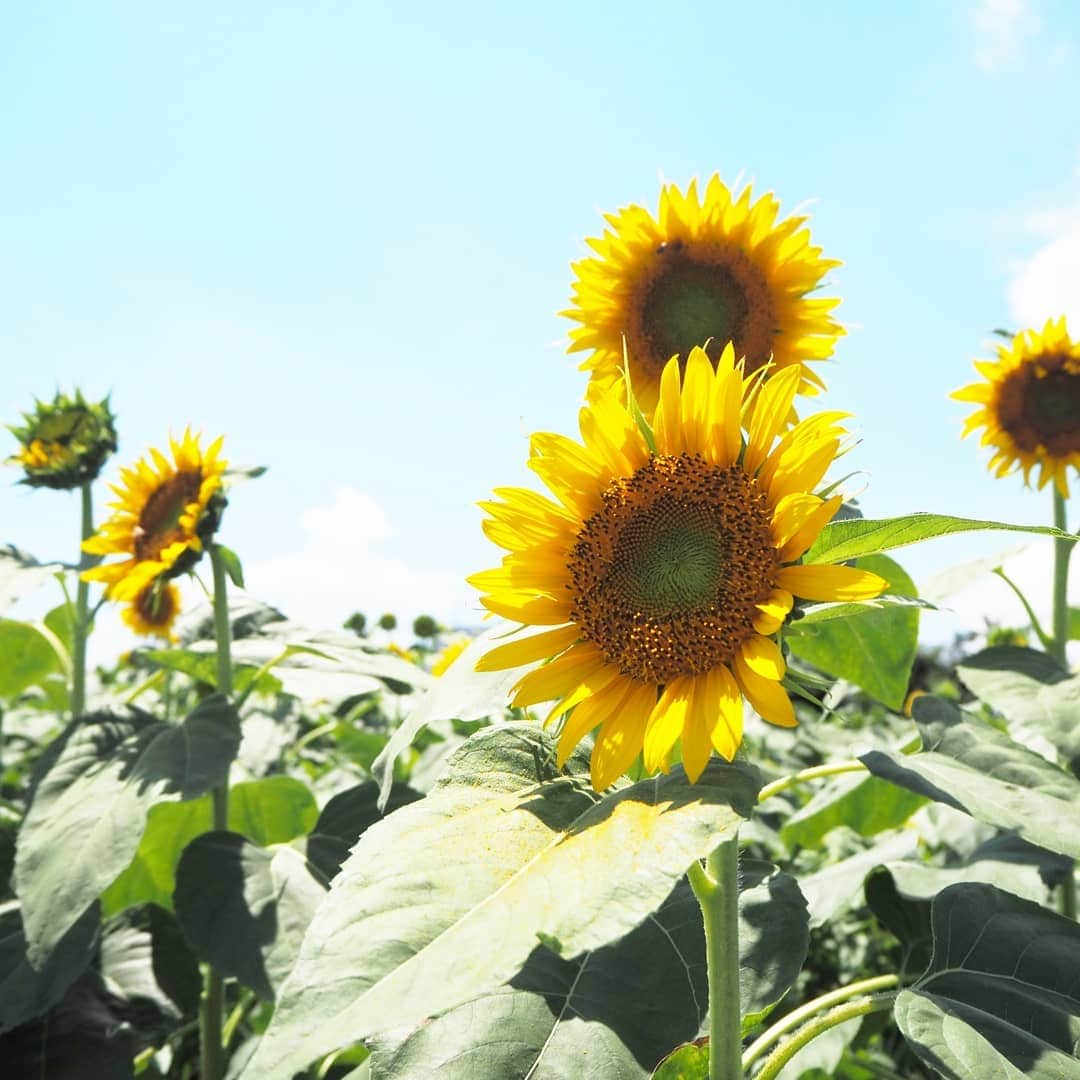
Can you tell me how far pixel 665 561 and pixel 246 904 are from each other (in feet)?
3.20

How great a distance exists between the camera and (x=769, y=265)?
2.47m

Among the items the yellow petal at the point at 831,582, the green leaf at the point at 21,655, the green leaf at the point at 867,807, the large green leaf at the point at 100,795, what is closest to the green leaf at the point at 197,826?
the large green leaf at the point at 100,795

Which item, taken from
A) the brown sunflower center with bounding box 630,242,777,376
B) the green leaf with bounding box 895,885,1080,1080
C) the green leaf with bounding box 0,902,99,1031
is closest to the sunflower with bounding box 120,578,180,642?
the green leaf with bounding box 0,902,99,1031

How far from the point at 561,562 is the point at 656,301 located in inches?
54.9

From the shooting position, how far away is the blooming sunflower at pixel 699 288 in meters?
2.43

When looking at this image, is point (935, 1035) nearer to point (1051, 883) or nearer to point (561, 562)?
point (561, 562)

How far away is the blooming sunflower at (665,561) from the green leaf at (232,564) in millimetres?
1345

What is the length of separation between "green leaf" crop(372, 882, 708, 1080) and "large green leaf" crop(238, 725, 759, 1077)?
7.4 inches

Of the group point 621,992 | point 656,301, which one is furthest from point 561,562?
point 656,301

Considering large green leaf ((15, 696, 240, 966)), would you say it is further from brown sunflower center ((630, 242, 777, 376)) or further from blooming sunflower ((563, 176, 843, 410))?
brown sunflower center ((630, 242, 777, 376))

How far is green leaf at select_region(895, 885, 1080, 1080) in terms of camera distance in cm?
105

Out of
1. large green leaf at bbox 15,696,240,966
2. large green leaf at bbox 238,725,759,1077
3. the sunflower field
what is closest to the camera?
large green leaf at bbox 238,725,759,1077

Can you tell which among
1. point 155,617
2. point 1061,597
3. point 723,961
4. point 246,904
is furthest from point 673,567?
point 155,617

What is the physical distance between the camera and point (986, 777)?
1330 millimetres
